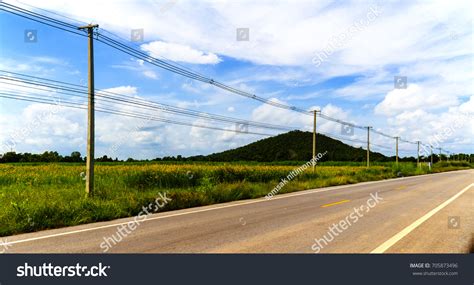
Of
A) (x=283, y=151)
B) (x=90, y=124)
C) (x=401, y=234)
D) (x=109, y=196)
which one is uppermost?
(x=90, y=124)

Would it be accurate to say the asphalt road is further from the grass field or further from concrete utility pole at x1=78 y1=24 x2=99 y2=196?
concrete utility pole at x1=78 y1=24 x2=99 y2=196

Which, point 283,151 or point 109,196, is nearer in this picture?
point 109,196

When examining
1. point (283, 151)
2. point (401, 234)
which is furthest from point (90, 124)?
point (283, 151)

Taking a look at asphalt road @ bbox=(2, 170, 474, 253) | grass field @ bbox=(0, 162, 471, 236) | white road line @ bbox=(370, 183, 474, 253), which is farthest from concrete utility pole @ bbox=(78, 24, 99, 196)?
white road line @ bbox=(370, 183, 474, 253)

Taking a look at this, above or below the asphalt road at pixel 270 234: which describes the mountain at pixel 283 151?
above

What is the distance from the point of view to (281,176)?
2705 cm

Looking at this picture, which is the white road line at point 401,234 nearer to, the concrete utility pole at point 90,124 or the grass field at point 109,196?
the grass field at point 109,196

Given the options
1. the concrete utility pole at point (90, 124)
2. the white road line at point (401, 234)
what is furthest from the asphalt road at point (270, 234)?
the concrete utility pole at point (90, 124)

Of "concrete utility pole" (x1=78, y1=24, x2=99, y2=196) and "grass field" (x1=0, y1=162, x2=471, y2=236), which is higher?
"concrete utility pole" (x1=78, y1=24, x2=99, y2=196)

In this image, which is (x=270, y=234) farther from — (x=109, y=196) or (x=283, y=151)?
(x=283, y=151)
